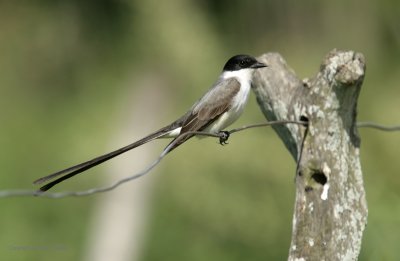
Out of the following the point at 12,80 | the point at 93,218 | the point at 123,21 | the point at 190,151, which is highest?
the point at 123,21

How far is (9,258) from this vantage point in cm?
1155

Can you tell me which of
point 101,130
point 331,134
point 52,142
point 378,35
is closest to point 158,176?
point 101,130

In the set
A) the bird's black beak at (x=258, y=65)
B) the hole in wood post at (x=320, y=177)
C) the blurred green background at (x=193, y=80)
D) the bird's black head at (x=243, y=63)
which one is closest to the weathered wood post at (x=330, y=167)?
the hole in wood post at (x=320, y=177)

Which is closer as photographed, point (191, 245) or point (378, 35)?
point (378, 35)

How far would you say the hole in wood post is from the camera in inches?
188

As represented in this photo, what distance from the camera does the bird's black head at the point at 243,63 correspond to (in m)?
5.62

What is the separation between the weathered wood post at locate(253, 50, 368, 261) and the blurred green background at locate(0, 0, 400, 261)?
523 centimetres

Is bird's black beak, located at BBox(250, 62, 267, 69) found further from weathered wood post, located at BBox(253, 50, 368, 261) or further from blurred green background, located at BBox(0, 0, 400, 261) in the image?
blurred green background, located at BBox(0, 0, 400, 261)

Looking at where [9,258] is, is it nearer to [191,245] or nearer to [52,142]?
[191,245]

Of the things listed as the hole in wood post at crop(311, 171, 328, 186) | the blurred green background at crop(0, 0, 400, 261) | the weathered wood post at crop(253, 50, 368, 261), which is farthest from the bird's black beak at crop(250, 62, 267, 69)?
the blurred green background at crop(0, 0, 400, 261)

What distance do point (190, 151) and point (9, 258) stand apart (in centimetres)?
295

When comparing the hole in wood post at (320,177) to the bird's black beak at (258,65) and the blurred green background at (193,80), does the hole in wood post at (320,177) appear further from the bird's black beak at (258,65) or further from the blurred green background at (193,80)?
the blurred green background at (193,80)

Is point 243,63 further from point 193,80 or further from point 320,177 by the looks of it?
point 193,80

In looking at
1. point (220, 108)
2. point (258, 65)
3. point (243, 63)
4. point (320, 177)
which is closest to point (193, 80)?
point (243, 63)
